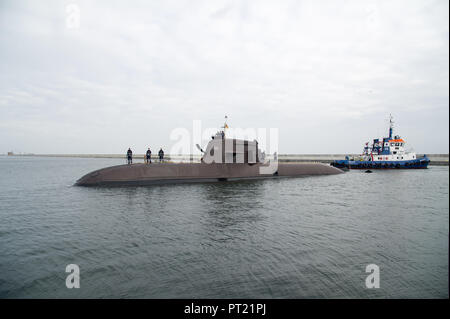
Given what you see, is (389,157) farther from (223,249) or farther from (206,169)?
(223,249)

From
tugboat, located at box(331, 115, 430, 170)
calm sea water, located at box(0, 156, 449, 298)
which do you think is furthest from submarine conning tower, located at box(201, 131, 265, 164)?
tugboat, located at box(331, 115, 430, 170)

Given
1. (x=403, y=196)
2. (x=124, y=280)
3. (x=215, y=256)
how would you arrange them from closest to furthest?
(x=124, y=280), (x=215, y=256), (x=403, y=196)

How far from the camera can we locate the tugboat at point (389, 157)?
40062mm

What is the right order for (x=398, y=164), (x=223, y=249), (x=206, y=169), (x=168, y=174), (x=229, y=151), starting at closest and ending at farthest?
(x=223, y=249), (x=168, y=174), (x=206, y=169), (x=229, y=151), (x=398, y=164)

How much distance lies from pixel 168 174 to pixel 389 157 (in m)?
37.3

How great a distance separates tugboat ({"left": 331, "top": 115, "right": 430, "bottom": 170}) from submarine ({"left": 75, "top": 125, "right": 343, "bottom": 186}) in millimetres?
24520

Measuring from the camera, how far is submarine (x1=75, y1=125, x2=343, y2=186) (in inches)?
776

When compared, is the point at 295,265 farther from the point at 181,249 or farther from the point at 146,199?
the point at 146,199

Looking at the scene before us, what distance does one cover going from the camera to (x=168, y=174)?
69.9 feet

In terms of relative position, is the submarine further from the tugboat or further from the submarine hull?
the tugboat

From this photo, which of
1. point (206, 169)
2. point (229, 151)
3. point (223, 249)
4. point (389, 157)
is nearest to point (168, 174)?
point (206, 169)

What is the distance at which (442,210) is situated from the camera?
11805mm
